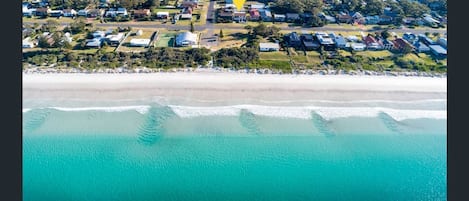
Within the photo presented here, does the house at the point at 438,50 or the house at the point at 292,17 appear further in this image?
the house at the point at 292,17

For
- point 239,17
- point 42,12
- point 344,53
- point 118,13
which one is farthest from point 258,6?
point 42,12

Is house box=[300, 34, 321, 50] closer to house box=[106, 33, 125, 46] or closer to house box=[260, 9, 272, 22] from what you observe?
house box=[260, 9, 272, 22]

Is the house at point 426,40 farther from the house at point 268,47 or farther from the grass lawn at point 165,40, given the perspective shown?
the grass lawn at point 165,40

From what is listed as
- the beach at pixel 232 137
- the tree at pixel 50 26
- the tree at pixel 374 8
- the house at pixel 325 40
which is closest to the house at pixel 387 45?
the house at pixel 325 40

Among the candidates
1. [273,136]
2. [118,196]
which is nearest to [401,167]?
[273,136]

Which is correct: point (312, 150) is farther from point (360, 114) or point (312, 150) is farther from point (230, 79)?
point (230, 79)

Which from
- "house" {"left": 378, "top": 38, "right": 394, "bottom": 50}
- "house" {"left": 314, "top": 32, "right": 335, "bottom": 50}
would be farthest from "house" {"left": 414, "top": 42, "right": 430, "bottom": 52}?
"house" {"left": 314, "top": 32, "right": 335, "bottom": 50}
